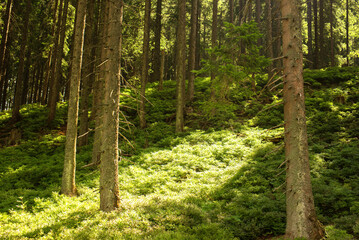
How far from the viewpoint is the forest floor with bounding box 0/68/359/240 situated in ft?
20.0

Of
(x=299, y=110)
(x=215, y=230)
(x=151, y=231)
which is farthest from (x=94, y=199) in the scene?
(x=299, y=110)

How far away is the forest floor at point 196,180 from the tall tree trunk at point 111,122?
487 mm

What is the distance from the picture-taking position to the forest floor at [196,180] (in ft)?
20.0

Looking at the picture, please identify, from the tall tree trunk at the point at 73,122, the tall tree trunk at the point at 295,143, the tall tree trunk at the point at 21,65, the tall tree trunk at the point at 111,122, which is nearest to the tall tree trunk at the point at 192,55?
the tall tree trunk at the point at 73,122

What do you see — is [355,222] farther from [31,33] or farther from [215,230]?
[31,33]

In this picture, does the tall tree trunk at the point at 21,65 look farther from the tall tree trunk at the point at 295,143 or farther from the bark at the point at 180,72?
the tall tree trunk at the point at 295,143

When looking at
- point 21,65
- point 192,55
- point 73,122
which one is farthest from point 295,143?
A: point 21,65

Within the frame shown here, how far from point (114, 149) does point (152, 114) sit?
1143 cm

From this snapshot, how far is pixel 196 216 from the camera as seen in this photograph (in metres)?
6.70

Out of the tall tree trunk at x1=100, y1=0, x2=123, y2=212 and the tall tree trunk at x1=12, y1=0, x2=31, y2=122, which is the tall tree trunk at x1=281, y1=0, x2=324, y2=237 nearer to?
the tall tree trunk at x1=100, y1=0, x2=123, y2=212

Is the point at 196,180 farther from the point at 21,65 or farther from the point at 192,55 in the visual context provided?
the point at 21,65

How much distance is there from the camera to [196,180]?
9625 millimetres

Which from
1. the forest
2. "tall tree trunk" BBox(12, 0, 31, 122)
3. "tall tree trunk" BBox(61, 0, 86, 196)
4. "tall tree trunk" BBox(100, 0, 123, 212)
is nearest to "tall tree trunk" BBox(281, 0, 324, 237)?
the forest

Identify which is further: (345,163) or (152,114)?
(152,114)
